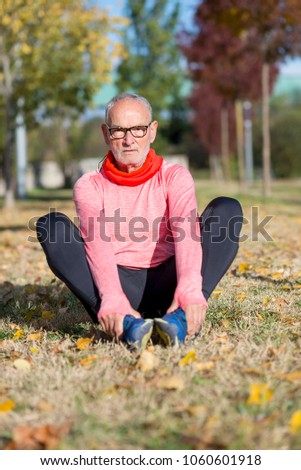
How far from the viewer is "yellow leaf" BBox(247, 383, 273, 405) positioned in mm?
2209

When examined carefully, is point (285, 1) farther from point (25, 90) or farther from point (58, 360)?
point (58, 360)

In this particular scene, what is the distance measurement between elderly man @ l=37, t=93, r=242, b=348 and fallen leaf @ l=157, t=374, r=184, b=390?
1.28ft

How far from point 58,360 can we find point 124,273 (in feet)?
1.78

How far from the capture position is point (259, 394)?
2.23 m

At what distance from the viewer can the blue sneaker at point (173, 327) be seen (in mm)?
2740

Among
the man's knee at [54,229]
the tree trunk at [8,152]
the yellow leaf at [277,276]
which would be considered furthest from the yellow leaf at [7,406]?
the tree trunk at [8,152]

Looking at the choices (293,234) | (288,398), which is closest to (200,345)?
(288,398)

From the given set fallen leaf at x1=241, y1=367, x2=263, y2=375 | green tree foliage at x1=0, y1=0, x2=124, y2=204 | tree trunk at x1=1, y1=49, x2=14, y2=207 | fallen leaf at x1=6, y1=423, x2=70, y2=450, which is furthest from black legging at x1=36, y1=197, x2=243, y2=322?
tree trunk at x1=1, y1=49, x2=14, y2=207

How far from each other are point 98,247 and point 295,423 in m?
1.25

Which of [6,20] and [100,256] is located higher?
[6,20]

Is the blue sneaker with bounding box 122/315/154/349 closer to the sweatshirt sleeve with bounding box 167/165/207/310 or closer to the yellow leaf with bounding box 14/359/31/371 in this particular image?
the sweatshirt sleeve with bounding box 167/165/207/310

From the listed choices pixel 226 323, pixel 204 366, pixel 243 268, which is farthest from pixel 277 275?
pixel 204 366

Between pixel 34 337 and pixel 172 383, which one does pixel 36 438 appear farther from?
pixel 34 337

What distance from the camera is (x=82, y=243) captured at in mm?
3023
